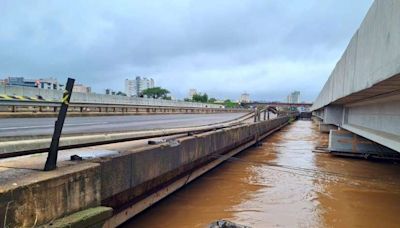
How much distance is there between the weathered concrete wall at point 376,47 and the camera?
455 cm

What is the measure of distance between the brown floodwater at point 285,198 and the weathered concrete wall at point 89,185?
73cm

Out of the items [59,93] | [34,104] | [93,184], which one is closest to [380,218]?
[93,184]

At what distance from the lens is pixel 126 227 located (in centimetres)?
566

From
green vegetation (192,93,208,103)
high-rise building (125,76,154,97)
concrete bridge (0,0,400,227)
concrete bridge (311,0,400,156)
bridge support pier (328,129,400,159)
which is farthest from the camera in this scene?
green vegetation (192,93,208,103)

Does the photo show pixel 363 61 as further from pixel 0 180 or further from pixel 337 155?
pixel 337 155

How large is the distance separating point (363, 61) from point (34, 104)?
49.1 feet

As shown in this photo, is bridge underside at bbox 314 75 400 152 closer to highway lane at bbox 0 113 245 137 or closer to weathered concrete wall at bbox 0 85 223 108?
highway lane at bbox 0 113 245 137

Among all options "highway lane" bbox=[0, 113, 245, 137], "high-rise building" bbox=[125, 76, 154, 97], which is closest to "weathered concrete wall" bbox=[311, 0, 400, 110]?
"highway lane" bbox=[0, 113, 245, 137]

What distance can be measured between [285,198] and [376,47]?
3.98 meters

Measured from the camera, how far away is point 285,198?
8.05m

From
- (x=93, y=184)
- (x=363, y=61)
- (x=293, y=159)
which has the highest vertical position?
(x=363, y=61)

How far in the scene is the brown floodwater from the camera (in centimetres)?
649

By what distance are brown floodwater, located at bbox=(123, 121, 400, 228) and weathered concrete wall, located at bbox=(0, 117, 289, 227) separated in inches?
28.8

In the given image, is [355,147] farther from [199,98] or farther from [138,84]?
[199,98]
